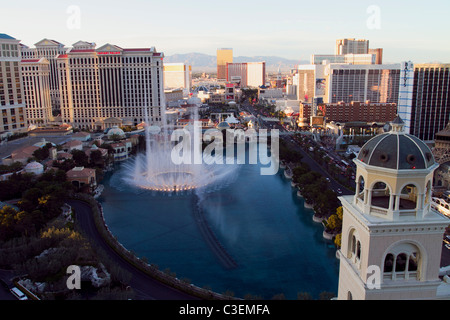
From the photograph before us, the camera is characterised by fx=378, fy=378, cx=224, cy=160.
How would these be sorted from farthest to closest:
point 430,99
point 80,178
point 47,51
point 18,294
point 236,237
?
point 47,51 < point 430,99 < point 80,178 < point 236,237 < point 18,294

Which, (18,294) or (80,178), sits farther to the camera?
(80,178)

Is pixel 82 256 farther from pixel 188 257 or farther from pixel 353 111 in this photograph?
pixel 353 111

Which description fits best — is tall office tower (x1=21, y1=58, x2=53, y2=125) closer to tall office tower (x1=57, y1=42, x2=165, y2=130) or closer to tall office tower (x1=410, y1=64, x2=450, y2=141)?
tall office tower (x1=57, y1=42, x2=165, y2=130)

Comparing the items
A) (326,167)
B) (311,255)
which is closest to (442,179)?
(326,167)

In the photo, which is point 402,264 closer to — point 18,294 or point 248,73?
point 18,294

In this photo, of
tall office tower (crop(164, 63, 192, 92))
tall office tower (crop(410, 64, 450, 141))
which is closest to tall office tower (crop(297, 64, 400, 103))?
tall office tower (crop(410, 64, 450, 141))

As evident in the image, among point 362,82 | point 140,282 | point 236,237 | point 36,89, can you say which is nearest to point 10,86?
point 36,89
